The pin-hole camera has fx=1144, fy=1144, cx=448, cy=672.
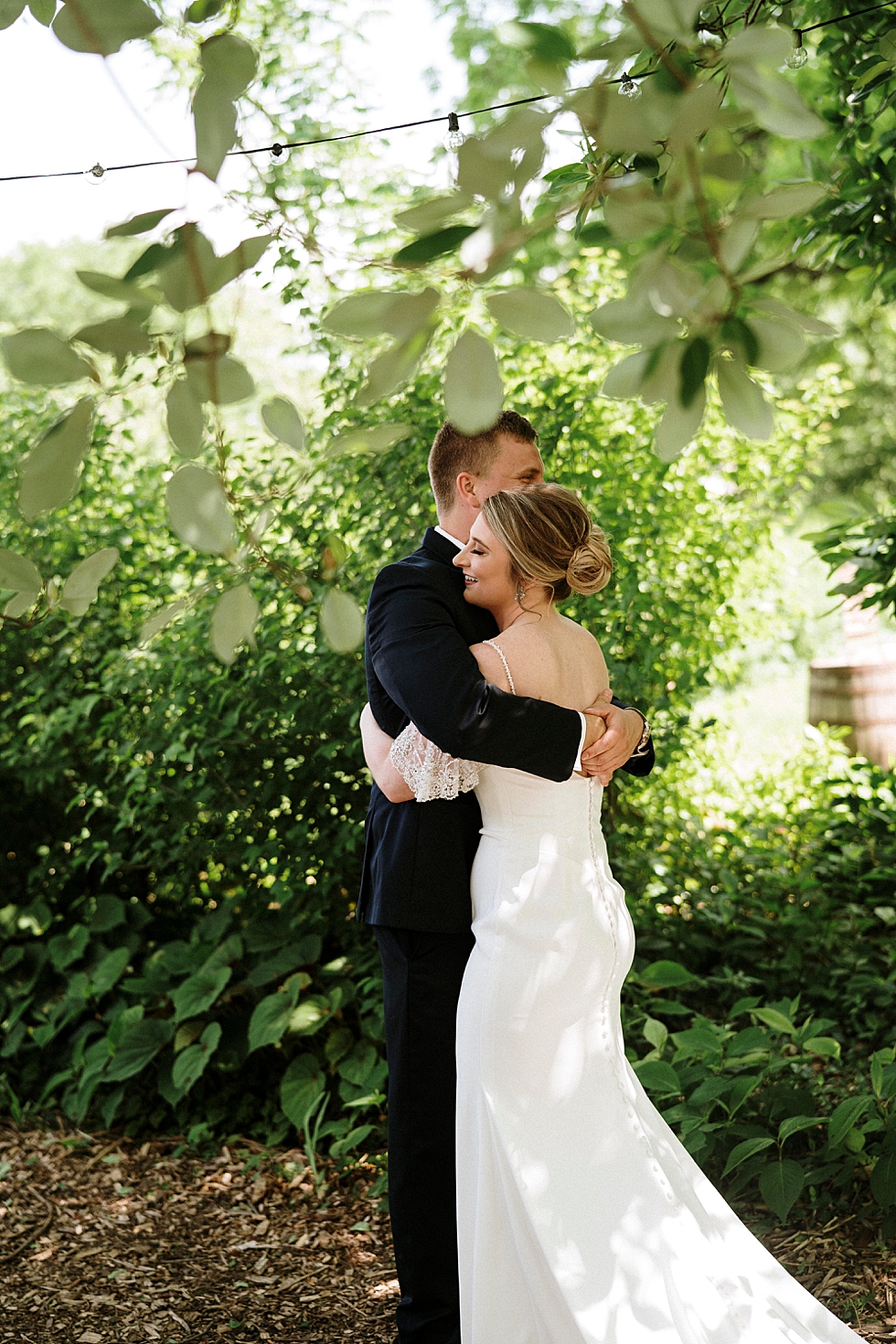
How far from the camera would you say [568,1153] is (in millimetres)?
2160

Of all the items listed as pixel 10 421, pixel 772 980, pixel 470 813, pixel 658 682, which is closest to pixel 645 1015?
pixel 772 980

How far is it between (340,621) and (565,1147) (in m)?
1.52

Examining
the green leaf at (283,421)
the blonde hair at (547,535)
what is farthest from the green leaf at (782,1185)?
the green leaf at (283,421)

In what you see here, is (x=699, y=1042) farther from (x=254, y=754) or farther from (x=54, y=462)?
(x=54, y=462)

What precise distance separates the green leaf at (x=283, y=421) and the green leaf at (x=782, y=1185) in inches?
101

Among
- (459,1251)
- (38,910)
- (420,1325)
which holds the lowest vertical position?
(420,1325)

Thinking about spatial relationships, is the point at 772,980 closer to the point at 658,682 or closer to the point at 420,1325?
the point at 658,682

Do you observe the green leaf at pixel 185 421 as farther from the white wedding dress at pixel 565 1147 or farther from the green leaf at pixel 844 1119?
the green leaf at pixel 844 1119

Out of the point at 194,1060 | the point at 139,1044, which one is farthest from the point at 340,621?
the point at 139,1044

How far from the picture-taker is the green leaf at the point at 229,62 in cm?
82

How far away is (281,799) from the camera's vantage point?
13.2 ft

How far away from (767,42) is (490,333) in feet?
11.4

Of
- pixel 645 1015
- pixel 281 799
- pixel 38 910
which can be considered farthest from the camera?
pixel 38 910

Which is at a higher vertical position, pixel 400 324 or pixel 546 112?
pixel 546 112
